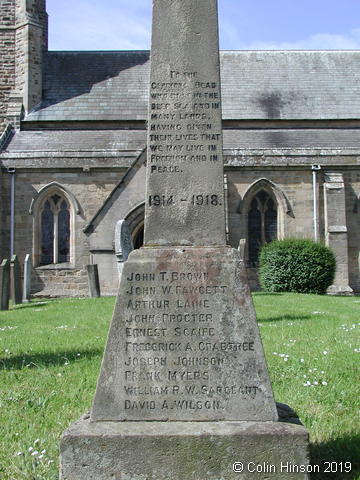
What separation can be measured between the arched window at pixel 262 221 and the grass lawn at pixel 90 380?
11040mm

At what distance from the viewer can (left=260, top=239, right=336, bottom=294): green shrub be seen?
18.1m

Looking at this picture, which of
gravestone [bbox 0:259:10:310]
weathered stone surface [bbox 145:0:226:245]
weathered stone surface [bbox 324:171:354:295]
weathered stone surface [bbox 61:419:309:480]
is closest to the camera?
weathered stone surface [bbox 61:419:309:480]

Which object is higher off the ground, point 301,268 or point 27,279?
point 301,268

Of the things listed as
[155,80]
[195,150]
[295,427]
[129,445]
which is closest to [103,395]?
[129,445]

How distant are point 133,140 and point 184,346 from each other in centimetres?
1955

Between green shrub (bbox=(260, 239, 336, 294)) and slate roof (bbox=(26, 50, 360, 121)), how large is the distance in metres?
7.38

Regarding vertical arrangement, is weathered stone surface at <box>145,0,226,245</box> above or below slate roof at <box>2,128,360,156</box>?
below

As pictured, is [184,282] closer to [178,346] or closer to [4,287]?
[178,346]

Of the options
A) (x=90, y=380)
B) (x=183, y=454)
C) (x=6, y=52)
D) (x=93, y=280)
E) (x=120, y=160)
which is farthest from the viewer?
(x=6, y=52)

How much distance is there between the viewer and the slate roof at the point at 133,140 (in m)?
21.7

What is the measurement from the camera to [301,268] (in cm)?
1812

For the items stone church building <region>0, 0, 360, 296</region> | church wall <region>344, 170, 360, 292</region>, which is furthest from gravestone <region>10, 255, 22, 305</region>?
church wall <region>344, 170, 360, 292</region>

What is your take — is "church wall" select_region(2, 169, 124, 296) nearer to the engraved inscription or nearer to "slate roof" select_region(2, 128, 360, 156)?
"slate roof" select_region(2, 128, 360, 156)

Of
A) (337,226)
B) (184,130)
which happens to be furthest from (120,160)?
(184,130)
